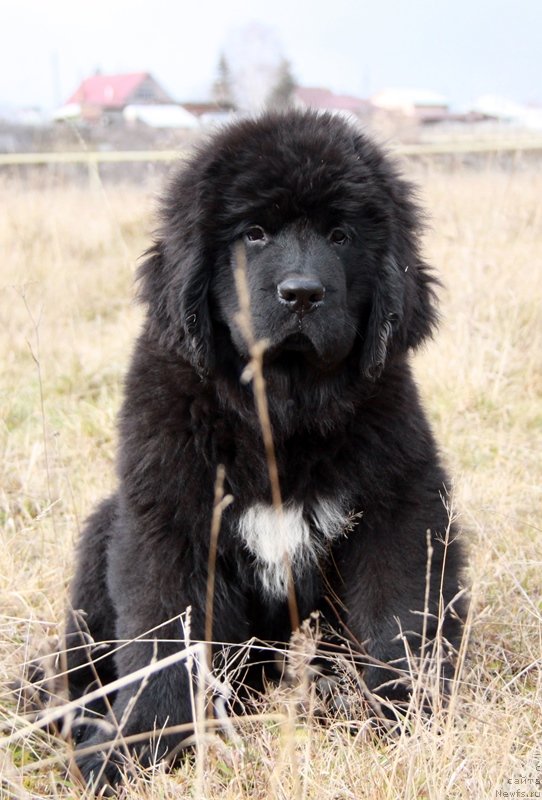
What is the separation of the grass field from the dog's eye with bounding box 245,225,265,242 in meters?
0.61

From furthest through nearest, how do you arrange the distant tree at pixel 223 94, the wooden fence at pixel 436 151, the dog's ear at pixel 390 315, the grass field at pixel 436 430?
the wooden fence at pixel 436 151
the distant tree at pixel 223 94
the dog's ear at pixel 390 315
the grass field at pixel 436 430

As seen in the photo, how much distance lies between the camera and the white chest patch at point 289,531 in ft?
8.04

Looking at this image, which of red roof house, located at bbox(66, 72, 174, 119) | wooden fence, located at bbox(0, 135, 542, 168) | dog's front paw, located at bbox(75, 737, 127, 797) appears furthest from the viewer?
wooden fence, located at bbox(0, 135, 542, 168)

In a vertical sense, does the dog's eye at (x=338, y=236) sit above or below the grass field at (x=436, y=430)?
above

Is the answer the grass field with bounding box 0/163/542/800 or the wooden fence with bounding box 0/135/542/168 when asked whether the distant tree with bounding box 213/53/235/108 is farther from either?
the wooden fence with bounding box 0/135/542/168

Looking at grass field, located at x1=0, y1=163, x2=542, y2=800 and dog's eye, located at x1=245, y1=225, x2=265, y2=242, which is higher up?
dog's eye, located at x1=245, y1=225, x2=265, y2=242

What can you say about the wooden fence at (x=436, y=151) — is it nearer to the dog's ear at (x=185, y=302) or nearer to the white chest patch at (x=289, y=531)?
the dog's ear at (x=185, y=302)

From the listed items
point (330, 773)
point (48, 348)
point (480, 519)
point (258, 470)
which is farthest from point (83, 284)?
point (330, 773)

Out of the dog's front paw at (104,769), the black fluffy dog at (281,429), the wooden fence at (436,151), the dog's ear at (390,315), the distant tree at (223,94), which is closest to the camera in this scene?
the dog's front paw at (104,769)

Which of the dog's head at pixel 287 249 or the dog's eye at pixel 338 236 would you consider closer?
the dog's head at pixel 287 249

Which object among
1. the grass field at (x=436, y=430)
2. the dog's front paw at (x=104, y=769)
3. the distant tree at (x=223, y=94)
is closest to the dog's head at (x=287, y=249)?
the grass field at (x=436, y=430)

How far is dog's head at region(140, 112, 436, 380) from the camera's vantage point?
2422 mm

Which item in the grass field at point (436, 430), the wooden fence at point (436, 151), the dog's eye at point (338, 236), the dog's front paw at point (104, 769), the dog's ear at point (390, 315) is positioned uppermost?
the wooden fence at point (436, 151)

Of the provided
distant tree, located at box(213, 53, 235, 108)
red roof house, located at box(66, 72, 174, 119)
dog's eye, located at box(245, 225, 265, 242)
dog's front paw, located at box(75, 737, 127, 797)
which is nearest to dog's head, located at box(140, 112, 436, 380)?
dog's eye, located at box(245, 225, 265, 242)
